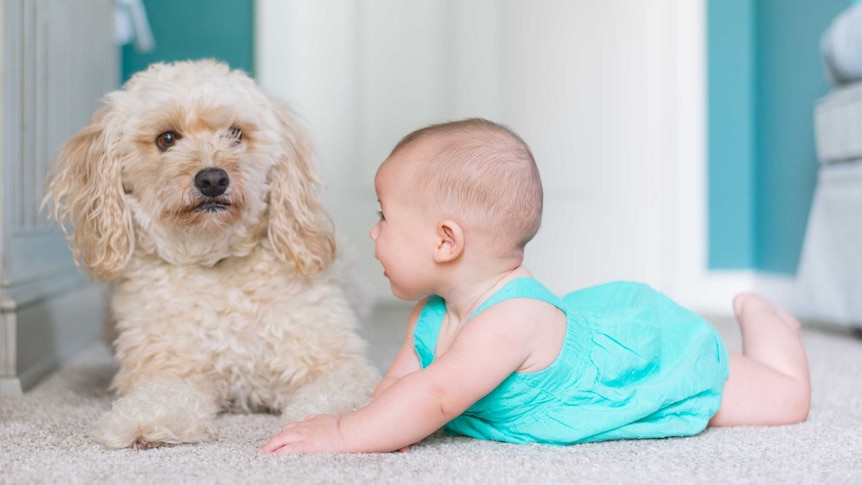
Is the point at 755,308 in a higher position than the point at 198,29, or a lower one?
lower

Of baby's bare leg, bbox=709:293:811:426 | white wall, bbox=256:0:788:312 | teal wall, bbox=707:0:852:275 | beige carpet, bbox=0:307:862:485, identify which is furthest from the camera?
white wall, bbox=256:0:788:312

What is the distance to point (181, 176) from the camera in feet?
4.74

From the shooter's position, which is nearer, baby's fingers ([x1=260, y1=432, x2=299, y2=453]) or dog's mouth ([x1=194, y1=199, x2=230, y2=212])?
baby's fingers ([x1=260, y1=432, x2=299, y2=453])

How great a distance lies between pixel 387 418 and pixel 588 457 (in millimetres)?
276

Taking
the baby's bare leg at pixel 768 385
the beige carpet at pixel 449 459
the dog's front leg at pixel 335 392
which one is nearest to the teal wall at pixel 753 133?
the baby's bare leg at pixel 768 385

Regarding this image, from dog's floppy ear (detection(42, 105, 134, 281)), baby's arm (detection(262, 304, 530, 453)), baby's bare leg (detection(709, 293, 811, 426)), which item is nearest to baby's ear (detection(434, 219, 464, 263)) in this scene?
baby's arm (detection(262, 304, 530, 453))

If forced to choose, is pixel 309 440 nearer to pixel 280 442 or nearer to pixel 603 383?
pixel 280 442

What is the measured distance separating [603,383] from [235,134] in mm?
800

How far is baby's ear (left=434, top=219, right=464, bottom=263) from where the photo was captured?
120cm

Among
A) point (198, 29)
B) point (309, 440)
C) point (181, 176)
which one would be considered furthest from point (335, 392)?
point (198, 29)

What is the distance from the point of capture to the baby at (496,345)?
1131mm

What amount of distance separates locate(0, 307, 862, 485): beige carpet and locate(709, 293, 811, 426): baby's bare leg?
0.04 m

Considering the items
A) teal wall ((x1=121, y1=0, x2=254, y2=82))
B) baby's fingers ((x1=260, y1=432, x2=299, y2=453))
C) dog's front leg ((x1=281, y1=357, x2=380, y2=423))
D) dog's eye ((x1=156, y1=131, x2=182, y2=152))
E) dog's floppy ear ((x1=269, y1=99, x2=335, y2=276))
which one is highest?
teal wall ((x1=121, y1=0, x2=254, y2=82))

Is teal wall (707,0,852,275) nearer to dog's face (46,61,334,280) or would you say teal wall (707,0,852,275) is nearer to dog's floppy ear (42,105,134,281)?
dog's face (46,61,334,280)
